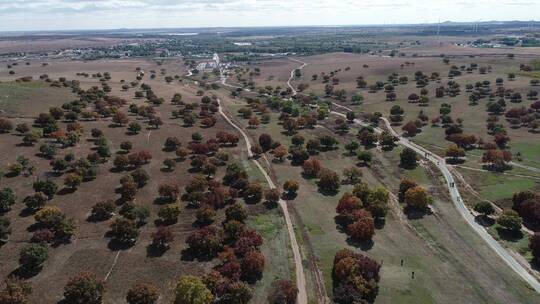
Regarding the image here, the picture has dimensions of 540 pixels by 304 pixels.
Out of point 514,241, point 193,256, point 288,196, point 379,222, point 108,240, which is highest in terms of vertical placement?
point 108,240

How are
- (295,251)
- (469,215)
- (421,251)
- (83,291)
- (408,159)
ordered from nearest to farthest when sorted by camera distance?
(83,291) < (295,251) < (421,251) < (469,215) < (408,159)

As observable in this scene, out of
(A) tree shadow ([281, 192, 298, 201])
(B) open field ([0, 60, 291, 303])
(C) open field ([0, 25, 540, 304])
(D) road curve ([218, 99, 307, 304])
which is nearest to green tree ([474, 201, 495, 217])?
(C) open field ([0, 25, 540, 304])

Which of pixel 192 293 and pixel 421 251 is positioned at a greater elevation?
pixel 192 293

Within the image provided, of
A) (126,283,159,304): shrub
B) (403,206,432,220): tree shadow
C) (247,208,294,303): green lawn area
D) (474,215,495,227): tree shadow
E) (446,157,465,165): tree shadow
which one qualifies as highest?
(126,283,159,304): shrub

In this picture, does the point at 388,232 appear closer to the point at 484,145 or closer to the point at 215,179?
the point at 215,179

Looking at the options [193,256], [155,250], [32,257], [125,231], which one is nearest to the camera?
[32,257]

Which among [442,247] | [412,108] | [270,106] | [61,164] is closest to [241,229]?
[442,247]

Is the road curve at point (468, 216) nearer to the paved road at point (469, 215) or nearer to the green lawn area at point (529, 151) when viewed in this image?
the paved road at point (469, 215)

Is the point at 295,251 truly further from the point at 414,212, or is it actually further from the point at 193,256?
the point at 414,212

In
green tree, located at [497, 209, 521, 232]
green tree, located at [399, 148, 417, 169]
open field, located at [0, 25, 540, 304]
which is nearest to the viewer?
open field, located at [0, 25, 540, 304]

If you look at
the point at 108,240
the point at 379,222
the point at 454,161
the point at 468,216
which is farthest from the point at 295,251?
the point at 454,161

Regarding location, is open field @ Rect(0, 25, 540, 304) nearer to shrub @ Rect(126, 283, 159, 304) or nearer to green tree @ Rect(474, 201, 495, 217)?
green tree @ Rect(474, 201, 495, 217)
